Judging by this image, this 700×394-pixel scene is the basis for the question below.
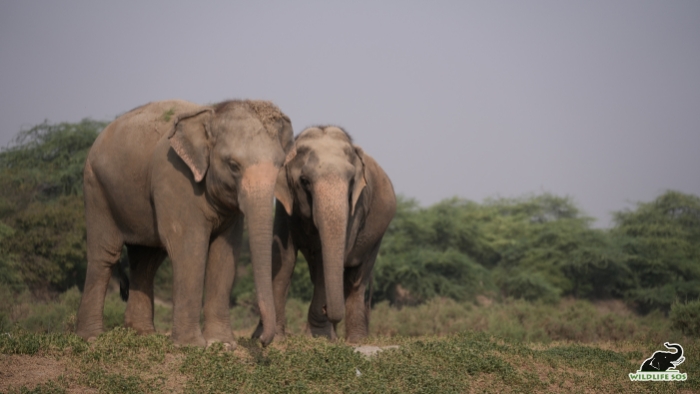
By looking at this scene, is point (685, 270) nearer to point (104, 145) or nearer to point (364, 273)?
point (364, 273)

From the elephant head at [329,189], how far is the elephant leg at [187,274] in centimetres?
139

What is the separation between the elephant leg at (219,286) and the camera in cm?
911

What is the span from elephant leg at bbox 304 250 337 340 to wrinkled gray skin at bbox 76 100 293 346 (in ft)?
6.32

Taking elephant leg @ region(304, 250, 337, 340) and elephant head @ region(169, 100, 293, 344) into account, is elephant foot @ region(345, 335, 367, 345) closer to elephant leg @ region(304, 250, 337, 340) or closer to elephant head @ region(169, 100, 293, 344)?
elephant leg @ region(304, 250, 337, 340)

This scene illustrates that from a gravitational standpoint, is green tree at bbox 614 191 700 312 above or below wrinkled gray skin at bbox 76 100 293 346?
below

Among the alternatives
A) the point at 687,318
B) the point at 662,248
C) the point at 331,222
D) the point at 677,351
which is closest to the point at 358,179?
the point at 331,222

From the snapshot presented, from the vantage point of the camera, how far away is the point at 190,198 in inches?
350

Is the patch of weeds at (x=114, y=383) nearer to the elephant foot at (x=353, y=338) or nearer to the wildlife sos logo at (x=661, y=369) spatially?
the elephant foot at (x=353, y=338)

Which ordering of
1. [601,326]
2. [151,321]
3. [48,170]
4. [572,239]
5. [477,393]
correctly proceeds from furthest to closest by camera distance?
[572,239], [48,170], [601,326], [151,321], [477,393]

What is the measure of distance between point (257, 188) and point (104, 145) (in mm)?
2787

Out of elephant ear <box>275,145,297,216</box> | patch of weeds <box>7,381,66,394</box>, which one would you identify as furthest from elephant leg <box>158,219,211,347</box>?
patch of weeds <box>7,381,66,394</box>

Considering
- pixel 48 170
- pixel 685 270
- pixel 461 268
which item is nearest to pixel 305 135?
pixel 48 170

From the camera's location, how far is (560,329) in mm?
17766

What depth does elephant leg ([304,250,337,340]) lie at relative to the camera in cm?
1109
